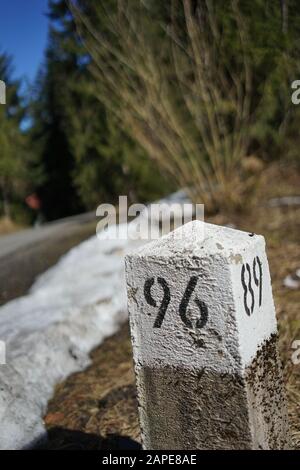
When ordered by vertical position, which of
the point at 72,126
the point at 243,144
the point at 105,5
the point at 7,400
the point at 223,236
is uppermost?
the point at 72,126

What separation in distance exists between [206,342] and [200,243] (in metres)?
0.27

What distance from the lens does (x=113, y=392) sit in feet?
8.25

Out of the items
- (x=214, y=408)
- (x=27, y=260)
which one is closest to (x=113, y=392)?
(x=214, y=408)

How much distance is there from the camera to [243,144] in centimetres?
530

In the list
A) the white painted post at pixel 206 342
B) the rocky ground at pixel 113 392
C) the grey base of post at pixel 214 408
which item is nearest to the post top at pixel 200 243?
the white painted post at pixel 206 342

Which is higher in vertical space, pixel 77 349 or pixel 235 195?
pixel 235 195

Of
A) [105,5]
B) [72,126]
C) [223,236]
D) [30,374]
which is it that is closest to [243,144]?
[105,5]

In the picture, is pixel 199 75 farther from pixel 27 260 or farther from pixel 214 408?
pixel 214 408
